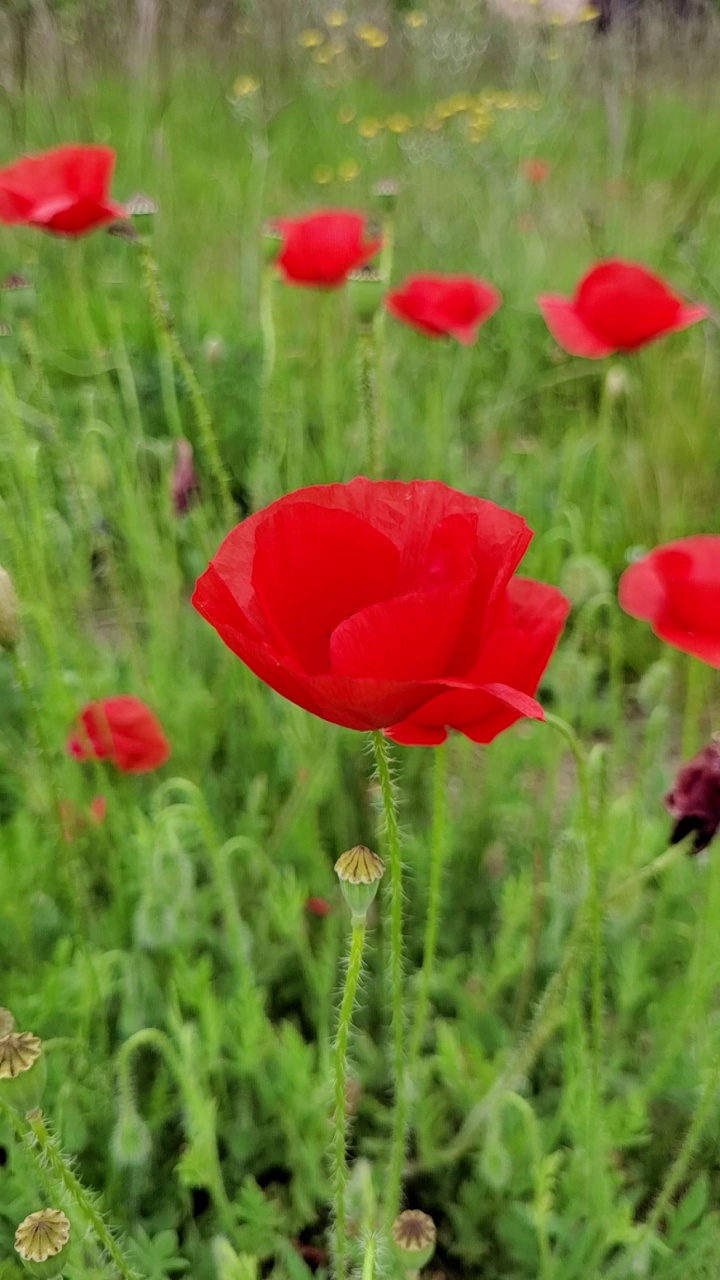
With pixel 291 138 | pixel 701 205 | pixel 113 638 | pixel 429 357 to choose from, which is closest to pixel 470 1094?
pixel 113 638

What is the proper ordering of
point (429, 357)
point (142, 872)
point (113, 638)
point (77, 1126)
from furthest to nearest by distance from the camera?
point (429, 357) < point (113, 638) < point (142, 872) < point (77, 1126)

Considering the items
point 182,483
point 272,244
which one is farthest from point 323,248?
point 182,483

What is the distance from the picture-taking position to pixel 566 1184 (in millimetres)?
930

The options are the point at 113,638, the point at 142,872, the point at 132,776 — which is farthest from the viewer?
the point at 113,638

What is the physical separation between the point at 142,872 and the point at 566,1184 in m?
0.53

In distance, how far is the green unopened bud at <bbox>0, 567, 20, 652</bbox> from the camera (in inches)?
27.5

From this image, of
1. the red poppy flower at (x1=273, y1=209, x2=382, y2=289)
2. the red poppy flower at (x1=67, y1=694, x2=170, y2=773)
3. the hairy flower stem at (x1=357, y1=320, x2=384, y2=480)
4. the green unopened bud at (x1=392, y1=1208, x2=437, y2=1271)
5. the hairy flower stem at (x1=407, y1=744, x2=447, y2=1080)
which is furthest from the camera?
the red poppy flower at (x1=273, y1=209, x2=382, y2=289)

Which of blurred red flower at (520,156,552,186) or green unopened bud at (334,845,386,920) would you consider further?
blurred red flower at (520,156,552,186)

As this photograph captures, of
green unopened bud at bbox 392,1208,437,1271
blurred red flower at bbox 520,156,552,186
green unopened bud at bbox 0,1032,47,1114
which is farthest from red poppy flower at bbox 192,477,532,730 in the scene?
blurred red flower at bbox 520,156,552,186

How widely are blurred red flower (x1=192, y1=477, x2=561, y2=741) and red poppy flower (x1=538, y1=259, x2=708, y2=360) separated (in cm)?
70

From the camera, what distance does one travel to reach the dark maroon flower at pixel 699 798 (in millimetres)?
782

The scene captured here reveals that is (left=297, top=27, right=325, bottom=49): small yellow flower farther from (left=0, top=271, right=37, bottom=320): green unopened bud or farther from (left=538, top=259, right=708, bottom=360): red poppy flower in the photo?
(left=0, top=271, right=37, bottom=320): green unopened bud

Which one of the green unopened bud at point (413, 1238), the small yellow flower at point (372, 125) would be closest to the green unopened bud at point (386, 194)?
the green unopened bud at point (413, 1238)

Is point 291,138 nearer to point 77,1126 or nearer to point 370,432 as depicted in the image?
point 370,432
